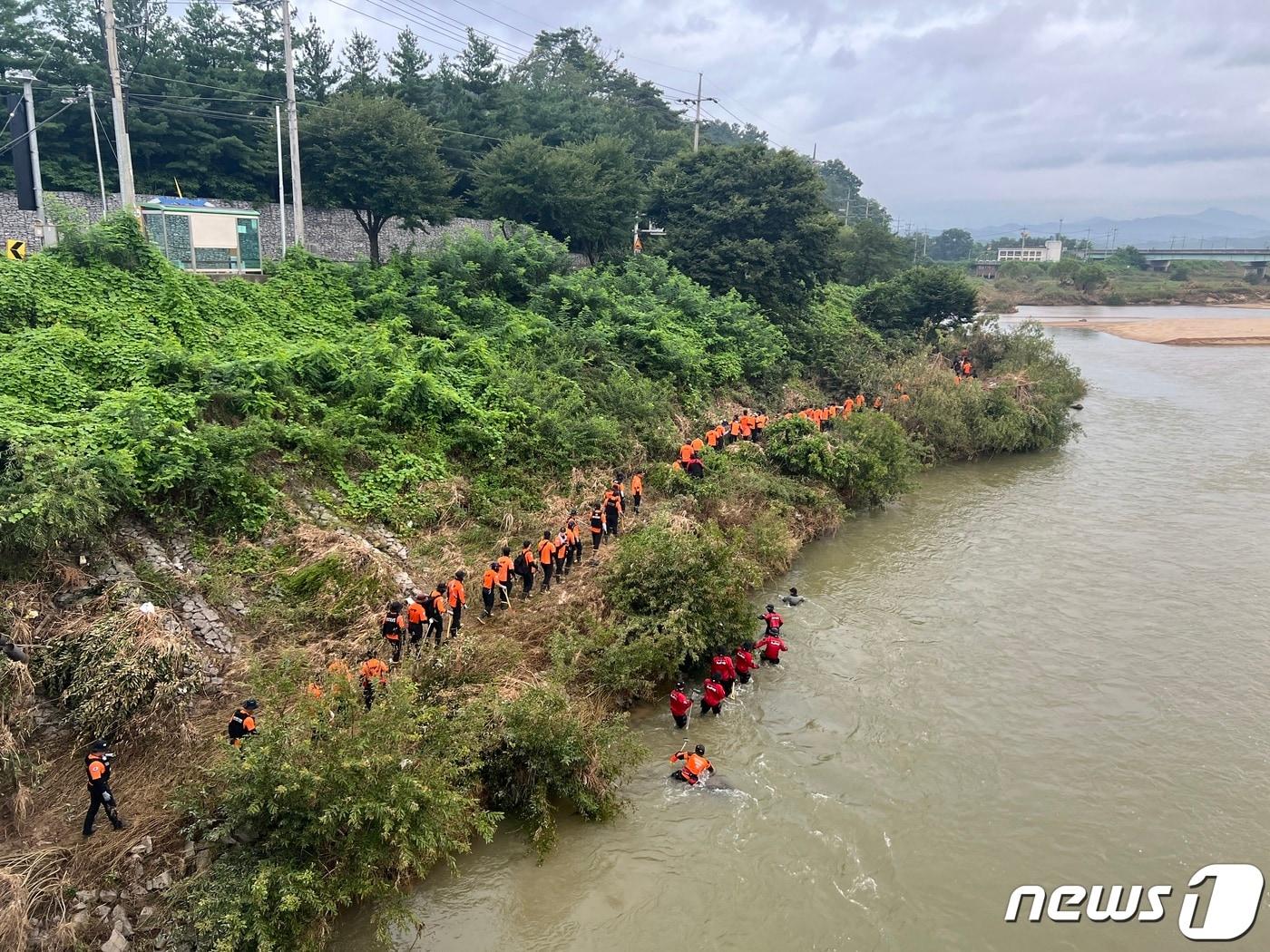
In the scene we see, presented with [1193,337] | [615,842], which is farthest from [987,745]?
[1193,337]

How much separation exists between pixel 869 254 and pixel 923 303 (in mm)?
18519

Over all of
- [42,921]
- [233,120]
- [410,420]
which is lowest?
[42,921]

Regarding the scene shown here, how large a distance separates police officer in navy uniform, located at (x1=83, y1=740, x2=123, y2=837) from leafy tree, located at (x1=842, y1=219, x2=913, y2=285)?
4607 centimetres

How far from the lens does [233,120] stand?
29.1 metres

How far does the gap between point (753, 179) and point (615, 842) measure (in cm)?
2465

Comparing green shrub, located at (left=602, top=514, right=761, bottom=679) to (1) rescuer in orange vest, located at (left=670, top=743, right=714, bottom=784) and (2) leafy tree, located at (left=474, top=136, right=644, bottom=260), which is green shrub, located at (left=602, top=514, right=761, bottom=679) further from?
(2) leafy tree, located at (left=474, top=136, right=644, bottom=260)

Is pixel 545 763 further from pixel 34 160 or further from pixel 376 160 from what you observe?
pixel 376 160

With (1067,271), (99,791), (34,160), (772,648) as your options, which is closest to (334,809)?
(99,791)

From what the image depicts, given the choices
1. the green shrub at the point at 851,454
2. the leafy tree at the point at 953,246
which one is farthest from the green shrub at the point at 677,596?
the leafy tree at the point at 953,246

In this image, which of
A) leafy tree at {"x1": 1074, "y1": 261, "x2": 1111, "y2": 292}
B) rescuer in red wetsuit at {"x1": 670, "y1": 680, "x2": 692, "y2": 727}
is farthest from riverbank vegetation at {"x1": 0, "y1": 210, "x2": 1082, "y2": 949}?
leafy tree at {"x1": 1074, "y1": 261, "x2": 1111, "y2": 292}

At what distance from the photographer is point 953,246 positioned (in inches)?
4975

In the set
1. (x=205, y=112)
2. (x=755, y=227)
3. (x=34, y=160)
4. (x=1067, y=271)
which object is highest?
(x=205, y=112)

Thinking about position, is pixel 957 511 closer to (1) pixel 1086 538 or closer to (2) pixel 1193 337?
(1) pixel 1086 538
